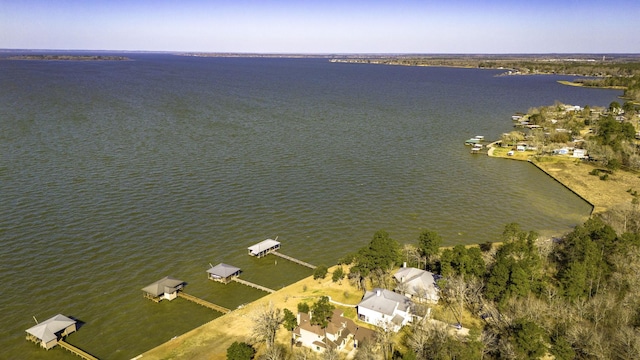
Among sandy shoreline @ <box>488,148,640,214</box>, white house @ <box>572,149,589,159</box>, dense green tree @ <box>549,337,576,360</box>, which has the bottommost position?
dense green tree @ <box>549,337,576,360</box>

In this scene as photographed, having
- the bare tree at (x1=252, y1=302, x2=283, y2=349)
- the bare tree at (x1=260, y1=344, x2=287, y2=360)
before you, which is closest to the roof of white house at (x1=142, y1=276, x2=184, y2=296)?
the bare tree at (x1=252, y1=302, x2=283, y2=349)

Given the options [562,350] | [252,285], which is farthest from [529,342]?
[252,285]

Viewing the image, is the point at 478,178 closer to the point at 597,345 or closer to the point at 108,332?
the point at 597,345

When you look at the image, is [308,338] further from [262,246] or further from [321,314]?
[262,246]

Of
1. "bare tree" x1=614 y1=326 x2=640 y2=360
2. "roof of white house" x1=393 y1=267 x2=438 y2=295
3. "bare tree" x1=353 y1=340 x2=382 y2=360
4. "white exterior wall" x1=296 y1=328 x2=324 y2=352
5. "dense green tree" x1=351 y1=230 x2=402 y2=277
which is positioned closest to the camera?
"bare tree" x1=614 y1=326 x2=640 y2=360

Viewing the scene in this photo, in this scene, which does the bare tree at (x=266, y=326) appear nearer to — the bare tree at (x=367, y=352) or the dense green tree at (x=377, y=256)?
the bare tree at (x=367, y=352)

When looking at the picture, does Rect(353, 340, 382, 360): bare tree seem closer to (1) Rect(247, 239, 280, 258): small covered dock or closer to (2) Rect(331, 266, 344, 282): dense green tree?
(2) Rect(331, 266, 344, 282): dense green tree
